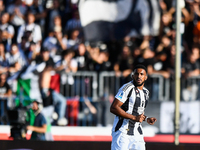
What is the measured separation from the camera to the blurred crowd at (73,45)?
Result: 9867 millimetres

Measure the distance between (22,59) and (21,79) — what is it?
0.65m

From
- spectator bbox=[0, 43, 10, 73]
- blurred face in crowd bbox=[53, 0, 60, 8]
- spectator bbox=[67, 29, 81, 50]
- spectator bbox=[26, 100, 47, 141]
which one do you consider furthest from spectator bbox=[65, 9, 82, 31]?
spectator bbox=[26, 100, 47, 141]

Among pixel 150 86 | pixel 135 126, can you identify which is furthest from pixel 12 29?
pixel 135 126

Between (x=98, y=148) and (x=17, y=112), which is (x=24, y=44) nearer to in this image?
(x=17, y=112)

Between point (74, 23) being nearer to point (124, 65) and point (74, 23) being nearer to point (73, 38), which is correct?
point (73, 38)

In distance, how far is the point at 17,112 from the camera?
30.5 ft

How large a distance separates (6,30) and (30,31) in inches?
29.3

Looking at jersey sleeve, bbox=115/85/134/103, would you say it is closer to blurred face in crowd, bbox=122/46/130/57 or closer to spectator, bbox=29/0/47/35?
blurred face in crowd, bbox=122/46/130/57

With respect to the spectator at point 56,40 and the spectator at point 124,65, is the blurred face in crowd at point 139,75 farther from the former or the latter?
the spectator at point 56,40

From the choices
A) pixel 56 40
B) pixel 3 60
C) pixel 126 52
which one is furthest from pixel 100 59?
pixel 3 60

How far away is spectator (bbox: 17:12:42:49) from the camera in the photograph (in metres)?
10.5

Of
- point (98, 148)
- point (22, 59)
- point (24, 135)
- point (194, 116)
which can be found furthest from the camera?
point (22, 59)

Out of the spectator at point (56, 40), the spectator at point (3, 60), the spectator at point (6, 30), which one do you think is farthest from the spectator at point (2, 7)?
the spectator at point (56, 40)

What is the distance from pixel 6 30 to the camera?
10727 mm
